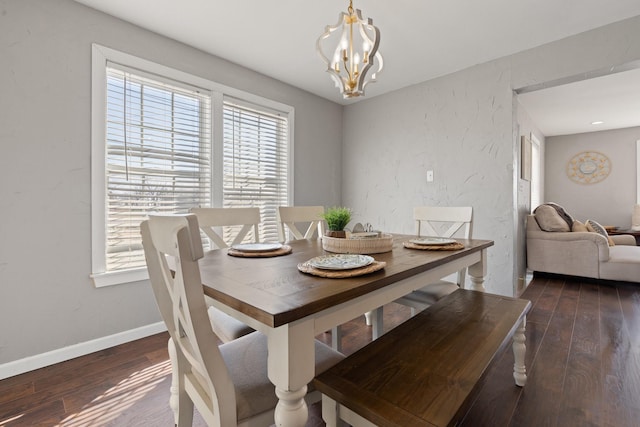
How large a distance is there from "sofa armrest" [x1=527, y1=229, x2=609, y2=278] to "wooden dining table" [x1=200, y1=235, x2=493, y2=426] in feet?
11.5

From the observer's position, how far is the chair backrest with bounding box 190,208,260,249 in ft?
6.12

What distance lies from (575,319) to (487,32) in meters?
2.47

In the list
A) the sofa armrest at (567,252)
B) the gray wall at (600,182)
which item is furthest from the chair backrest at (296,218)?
the gray wall at (600,182)

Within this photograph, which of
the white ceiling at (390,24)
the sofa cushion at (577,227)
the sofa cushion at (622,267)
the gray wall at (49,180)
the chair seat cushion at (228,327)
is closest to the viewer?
the chair seat cushion at (228,327)

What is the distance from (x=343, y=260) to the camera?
116cm

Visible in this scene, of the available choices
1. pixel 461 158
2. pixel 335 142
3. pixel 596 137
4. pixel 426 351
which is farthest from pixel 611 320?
pixel 596 137

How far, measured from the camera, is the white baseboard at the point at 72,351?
5.82 feet

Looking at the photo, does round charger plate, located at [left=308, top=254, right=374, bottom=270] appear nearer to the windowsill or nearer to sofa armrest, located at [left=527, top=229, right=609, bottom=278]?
the windowsill

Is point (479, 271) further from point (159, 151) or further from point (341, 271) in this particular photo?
point (159, 151)

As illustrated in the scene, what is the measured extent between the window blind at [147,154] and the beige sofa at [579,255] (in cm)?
408

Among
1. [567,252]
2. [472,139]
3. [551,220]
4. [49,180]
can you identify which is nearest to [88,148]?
[49,180]

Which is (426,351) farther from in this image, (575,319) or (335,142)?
(335,142)

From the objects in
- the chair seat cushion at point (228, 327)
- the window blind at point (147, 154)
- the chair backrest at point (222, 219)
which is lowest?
the chair seat cushion at point (228, 327)

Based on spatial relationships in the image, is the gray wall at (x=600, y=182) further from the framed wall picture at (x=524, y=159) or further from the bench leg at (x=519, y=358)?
the bench leg at (x=519, y=358)
